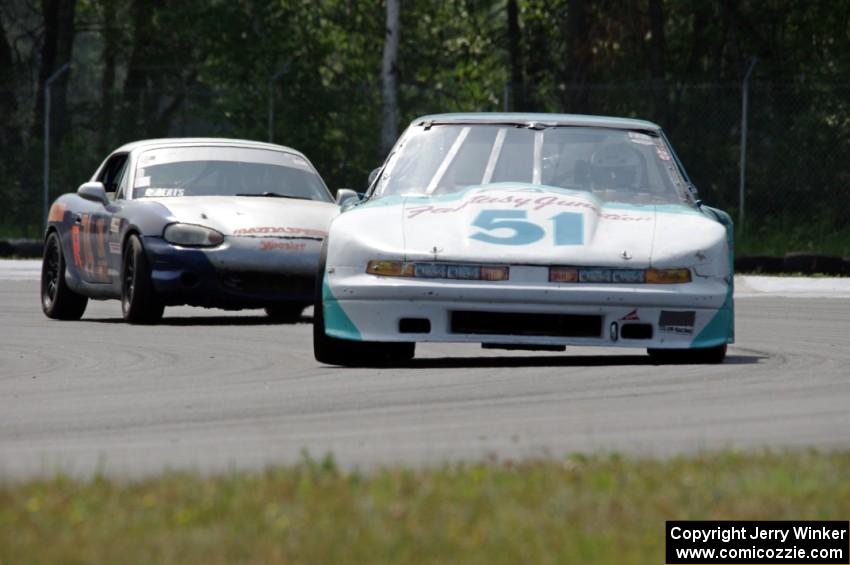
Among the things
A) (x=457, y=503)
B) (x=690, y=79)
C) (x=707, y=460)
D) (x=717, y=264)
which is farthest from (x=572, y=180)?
(x=690, y=79)

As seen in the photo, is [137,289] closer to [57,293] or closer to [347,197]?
[57,293]

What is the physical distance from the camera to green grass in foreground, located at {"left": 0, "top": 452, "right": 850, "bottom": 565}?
470 centimetres

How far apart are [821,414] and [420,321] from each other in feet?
7.89

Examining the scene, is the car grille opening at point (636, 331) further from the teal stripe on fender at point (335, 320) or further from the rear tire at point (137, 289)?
the rear tire at point (137, 289)

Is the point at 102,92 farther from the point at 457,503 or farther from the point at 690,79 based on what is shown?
the point at 457,503

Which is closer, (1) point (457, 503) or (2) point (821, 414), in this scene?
(1) point (457, 503)

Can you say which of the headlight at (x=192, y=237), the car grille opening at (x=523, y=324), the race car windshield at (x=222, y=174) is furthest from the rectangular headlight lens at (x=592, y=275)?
the race car windshield at (x=222, y=174)

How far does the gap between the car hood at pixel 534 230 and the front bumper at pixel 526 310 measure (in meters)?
0.14

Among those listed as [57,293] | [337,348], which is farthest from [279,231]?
[337,348]

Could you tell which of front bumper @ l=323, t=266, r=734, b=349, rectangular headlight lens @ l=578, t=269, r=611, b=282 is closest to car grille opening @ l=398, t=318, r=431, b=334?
front bumper @ l=323, t=266, r=734, b=349

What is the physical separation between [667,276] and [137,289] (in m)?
4.97

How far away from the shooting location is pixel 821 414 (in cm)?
786

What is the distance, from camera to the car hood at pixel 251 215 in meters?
13.2

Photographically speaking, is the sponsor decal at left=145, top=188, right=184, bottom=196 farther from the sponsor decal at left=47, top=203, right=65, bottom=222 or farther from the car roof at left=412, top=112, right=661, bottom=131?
the car roof at left=412, top=112, right=661, bottom=131
